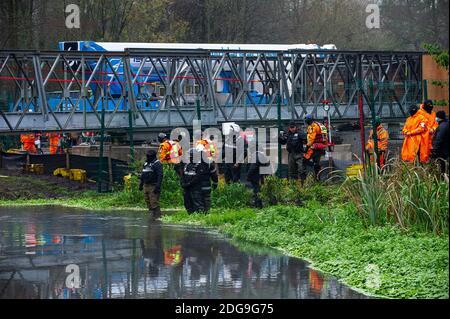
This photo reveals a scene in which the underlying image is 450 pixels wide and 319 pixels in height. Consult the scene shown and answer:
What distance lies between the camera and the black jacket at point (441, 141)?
54.0 feet

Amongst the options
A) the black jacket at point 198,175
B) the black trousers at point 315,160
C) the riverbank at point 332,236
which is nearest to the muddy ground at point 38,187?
the riverbank at point 332,236

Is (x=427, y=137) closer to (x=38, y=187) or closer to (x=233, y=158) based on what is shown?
(x=233, y=158)

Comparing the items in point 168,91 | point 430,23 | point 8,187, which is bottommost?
point 8,187

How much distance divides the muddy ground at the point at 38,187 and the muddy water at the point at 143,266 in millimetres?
7263

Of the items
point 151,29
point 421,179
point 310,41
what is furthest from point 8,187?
point 310,41

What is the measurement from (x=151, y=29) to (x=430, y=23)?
14871 millimetres

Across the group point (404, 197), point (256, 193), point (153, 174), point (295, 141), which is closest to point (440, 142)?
point (404, 197)

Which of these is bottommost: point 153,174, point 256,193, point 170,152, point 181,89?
point 256,193

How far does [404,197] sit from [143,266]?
3.86 meters

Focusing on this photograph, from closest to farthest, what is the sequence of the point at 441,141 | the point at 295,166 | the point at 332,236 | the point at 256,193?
the point at 332,236, the point at 441,141, the point at 256,193, the point at 295,166

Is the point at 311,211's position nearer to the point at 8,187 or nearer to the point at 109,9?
the point at 8,187

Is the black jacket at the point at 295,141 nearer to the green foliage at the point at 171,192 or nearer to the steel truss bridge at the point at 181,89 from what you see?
the steel truss bridge at the point at 181,89

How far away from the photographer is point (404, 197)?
13.3m

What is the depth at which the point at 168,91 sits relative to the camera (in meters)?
28.6
